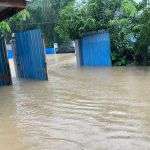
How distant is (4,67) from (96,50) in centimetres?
729

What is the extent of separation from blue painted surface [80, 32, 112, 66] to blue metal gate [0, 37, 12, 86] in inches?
273

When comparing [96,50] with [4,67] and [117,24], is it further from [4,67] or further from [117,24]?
[4,67]

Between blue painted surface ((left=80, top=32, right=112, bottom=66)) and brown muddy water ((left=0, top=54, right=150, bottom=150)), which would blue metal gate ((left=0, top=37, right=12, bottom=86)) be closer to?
brown muddy water ((left=0, top=54, right=150, bottom=150))

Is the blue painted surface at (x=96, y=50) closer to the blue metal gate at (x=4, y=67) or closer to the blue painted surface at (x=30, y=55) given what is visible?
the blue painted surface at (x=30, y=55)

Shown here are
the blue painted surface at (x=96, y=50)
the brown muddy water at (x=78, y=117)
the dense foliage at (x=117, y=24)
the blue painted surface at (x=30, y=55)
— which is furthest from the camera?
the blue painted surface at (x=96, y=50)

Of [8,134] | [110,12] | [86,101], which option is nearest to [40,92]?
[86,101]

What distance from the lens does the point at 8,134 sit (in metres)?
7.32

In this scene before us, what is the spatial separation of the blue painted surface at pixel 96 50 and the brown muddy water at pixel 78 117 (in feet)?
23.8

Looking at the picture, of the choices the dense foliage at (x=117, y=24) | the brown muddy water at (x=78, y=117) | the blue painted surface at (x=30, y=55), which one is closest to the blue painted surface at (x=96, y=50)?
the dense foliage at (x=117, y=24)

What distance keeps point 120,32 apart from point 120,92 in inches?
390

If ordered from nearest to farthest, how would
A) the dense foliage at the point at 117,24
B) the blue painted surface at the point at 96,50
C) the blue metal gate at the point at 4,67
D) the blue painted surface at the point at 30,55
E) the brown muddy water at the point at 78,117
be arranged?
the brown muddy water at the point at 78,117 → the blue metal gate at the point at 4,67 → the blue painted surface at the point at 30,55 → the dense foliage at the point at 117,24 → the blue painted surface at the point at 96,50

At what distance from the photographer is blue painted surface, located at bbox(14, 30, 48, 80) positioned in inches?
598

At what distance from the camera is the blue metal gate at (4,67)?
1488 cm

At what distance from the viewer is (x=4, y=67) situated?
15.0 m
